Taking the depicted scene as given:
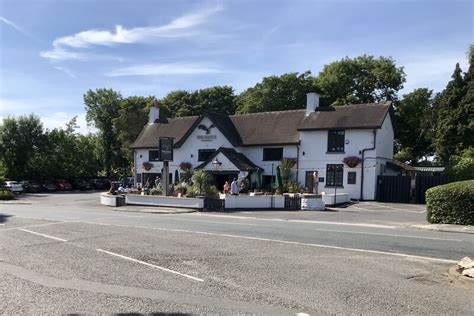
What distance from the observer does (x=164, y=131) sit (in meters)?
49.1

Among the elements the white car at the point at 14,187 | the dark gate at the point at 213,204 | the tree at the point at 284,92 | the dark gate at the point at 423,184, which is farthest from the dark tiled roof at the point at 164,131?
the dark gate at the point at 423,184

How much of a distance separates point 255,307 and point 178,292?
145cm

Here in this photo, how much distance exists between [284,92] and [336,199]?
24.4m

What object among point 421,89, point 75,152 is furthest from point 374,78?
point 75,152

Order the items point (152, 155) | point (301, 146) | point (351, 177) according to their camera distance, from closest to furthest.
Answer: point (351, 177), point (301, 146), point (152, 155)

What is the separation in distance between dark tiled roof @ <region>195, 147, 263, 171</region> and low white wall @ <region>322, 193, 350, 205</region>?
8.53 meters

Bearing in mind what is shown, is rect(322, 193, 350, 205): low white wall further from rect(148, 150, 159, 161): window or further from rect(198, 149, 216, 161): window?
rect(148, 150, 159, 161): window

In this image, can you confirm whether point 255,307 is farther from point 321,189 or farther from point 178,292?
point 321,189

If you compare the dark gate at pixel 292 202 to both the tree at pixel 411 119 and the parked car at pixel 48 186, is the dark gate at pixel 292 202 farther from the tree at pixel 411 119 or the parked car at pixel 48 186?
the parked car at pixel 48 186

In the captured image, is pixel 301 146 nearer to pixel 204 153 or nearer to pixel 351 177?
pixel 351 177

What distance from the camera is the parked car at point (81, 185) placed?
198 feet

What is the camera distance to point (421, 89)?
183ft

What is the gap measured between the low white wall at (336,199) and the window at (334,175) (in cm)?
263

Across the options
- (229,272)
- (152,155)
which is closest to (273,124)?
(152,155)
